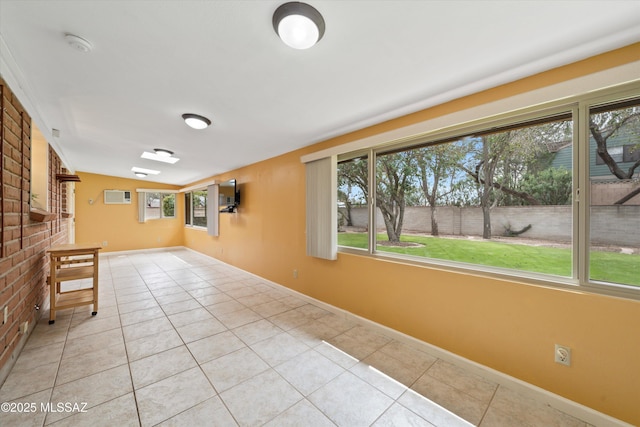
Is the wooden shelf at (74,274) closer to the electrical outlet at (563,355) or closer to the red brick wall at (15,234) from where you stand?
the red brick wall at (15,234)

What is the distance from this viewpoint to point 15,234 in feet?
6.59

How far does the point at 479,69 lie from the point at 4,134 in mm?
3524

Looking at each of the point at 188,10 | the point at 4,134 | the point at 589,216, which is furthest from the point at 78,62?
the point at 589,216

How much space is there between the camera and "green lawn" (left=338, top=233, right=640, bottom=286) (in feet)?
4.82

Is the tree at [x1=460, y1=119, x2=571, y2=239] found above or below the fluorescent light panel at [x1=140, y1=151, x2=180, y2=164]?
below

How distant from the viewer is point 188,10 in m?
1.21

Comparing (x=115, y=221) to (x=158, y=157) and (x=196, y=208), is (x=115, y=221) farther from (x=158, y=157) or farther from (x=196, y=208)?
(x=158, y=157)

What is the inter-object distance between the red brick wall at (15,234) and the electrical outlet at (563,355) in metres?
3.91

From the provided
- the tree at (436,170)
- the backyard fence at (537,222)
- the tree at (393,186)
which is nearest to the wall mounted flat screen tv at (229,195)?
the tree at (393,186)

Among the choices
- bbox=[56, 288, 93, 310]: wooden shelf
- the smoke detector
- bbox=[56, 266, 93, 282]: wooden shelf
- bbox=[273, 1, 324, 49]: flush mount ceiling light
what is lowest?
bbox=[56, 288, 93, 310]: wooden shelf

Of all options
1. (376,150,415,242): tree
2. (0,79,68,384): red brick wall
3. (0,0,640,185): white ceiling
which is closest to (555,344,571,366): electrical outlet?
(376,150,415,242): tree

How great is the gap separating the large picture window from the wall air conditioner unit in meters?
7.41

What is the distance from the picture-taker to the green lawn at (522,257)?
1468mm

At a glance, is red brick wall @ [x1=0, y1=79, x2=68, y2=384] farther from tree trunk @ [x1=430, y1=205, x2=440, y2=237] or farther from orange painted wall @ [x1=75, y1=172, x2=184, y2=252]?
orange painted wall @ [x1=75, y1=172, x2=184, y2=252]
